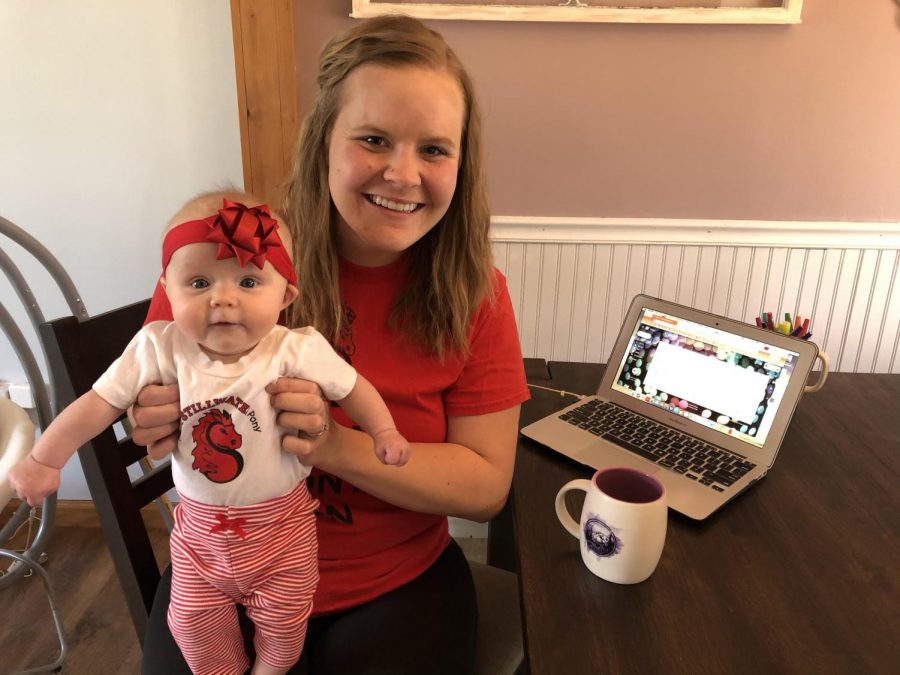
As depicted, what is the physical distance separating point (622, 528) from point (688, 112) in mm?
1380

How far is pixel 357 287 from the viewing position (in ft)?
3.50

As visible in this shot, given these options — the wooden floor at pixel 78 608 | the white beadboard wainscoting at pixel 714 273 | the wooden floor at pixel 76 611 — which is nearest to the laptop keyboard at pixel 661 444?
the white beadboard wainscoting at pixel 714 273

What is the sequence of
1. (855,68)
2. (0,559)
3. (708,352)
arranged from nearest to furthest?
(708,352)
(855,68)
(0,559)

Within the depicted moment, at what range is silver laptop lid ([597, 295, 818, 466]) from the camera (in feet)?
3.52

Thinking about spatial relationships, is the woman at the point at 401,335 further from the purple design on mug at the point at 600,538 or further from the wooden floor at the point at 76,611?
the wooden floor at the point at 76,611

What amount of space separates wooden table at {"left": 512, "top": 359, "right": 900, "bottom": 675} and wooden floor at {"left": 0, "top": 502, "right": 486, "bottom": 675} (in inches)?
52.5

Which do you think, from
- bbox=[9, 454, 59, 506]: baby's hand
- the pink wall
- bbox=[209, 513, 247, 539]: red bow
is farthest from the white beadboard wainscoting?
bbox=[9, 454, 59, 506]: baby's hand

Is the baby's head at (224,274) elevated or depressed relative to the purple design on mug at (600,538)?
elevated

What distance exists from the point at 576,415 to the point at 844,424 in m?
0.50

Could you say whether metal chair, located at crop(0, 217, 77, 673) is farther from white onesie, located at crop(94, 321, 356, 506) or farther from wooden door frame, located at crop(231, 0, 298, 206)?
white onesie, located at crop(94, 321, 356, 506)

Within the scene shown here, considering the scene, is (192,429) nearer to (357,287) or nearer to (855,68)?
(357,287)

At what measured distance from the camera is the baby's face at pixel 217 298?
2.34ft

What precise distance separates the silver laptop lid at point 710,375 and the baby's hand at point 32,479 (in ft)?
3.09

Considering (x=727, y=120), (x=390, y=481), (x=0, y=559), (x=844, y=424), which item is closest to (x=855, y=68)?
(x=727, y=120)
